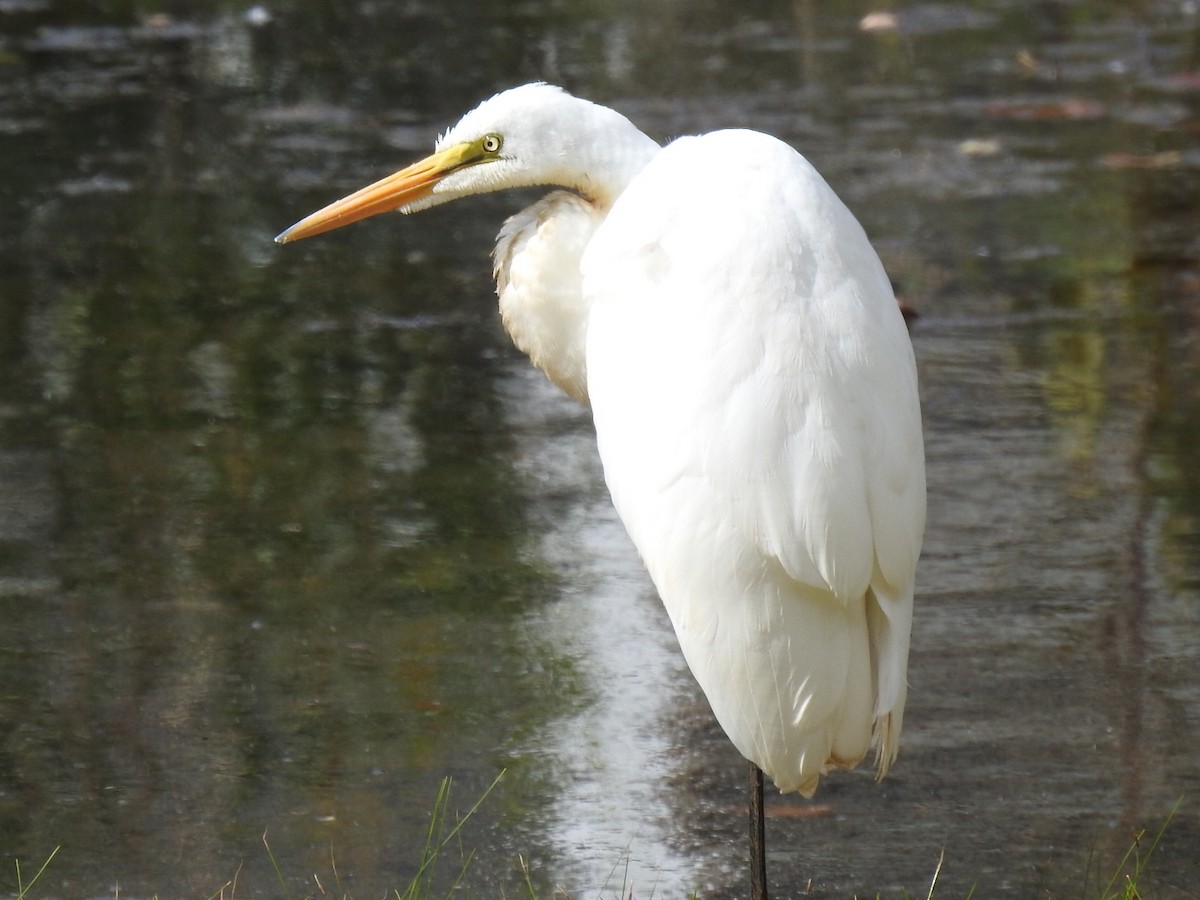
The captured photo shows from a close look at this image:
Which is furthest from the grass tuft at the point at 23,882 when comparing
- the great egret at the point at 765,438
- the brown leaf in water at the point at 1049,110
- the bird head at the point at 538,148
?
the brown leaf in water at the point at 1049,110

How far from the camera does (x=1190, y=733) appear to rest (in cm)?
373

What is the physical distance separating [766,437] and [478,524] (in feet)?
7.24

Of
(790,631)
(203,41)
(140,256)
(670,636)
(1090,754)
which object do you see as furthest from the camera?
(203,41)

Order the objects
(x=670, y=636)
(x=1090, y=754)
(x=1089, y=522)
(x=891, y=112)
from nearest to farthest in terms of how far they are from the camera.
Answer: (x=1090, y=754), (x=670, y=636), (x=1089, y=522), (x=891, y=112)

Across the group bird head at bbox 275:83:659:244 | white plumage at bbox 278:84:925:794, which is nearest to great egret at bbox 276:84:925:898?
white plumage at bbox 278:84:925:794

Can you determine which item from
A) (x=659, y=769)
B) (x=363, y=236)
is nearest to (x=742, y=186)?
(x=659, y=769)

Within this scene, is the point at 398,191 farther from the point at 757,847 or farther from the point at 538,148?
the point at 757,847

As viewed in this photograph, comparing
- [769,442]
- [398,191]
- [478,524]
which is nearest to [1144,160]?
[478,524]

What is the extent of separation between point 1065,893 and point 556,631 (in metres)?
1.42

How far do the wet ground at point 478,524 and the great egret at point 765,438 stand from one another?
675 millimetres

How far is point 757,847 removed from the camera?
9.77 ft

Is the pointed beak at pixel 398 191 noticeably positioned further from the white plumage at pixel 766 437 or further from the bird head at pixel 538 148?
the white plumage at pixel 766 437

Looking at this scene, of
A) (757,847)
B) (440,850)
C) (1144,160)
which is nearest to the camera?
(757,847)

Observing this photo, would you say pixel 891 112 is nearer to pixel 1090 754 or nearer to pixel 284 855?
pixel 1090 754
